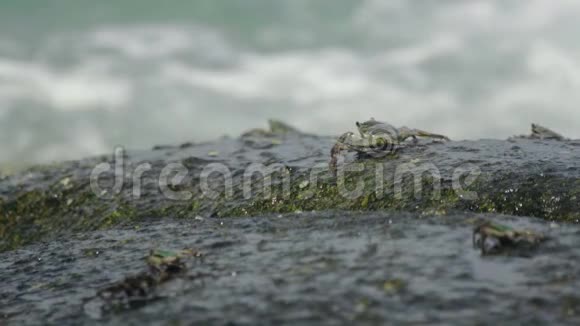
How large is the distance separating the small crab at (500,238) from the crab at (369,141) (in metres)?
2.96

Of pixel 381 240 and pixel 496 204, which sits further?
pixel 496 204

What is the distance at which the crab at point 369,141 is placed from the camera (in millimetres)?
8117

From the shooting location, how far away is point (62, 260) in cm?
678

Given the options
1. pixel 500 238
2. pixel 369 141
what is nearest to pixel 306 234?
pixel 500 238

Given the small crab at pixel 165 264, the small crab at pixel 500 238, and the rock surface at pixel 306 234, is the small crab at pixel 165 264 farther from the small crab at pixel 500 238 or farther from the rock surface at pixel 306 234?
the small crab at pixel 500 238

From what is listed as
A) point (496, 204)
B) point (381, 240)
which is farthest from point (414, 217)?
point (496, 204)

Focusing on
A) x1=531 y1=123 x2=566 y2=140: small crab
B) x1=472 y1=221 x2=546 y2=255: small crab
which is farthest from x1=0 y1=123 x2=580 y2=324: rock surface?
x1=531 y1=123 x2=566 y2=140: small crab

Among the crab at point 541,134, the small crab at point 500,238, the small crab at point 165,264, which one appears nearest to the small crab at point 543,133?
the crab at point 541,134

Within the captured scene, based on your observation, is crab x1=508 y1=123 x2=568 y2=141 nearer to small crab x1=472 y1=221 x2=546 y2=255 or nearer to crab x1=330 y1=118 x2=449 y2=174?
crab x1=330 y1=118 x2=449 y2=174

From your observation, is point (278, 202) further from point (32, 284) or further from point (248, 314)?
point (248, 314)

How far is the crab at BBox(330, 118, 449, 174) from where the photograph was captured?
26.6ft

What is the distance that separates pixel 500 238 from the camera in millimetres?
5145

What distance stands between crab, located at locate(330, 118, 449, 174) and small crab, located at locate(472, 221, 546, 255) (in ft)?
A: 9.71

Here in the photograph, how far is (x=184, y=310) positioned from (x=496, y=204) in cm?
341
